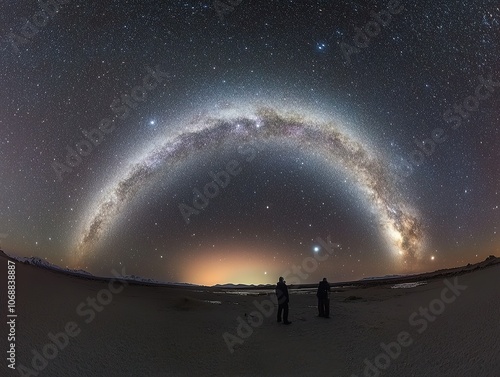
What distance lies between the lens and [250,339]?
11.6m

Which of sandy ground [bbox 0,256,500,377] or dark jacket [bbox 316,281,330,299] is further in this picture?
dark jacket [bbox 316,281,330,299]

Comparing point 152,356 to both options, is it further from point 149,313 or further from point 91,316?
point 149,313

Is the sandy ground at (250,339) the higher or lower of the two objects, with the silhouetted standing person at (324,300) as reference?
lower

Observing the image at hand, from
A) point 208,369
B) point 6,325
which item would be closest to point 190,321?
point 208,369

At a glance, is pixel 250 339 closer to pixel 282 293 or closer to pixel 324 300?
pixel 282 293
